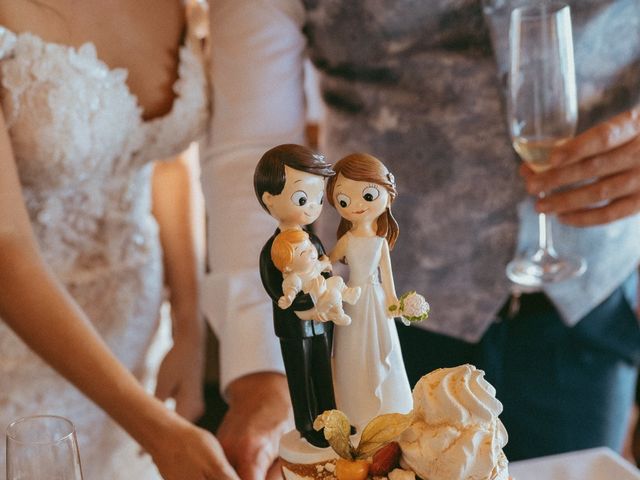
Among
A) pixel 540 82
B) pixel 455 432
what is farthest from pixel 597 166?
pixel 455 432

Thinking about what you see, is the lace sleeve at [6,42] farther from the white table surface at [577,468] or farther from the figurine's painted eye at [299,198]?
the white table surface at [577,468]

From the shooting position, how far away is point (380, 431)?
76cm

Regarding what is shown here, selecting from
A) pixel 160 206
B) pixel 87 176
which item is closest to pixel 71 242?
pixel 87 176

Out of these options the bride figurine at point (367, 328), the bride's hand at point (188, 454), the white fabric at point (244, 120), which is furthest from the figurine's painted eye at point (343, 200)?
the white fabric at point (244, 120)

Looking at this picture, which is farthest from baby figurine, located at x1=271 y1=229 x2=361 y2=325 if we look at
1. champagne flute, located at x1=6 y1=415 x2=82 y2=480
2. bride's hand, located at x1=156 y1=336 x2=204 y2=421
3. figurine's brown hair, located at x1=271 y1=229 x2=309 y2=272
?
bride's hand, located at x1=156 y1=336 x2=204 y2=421

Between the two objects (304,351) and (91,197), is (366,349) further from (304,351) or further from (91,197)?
(91,197)

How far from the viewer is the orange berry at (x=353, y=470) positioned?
0.76 m

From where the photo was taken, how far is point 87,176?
1.42m

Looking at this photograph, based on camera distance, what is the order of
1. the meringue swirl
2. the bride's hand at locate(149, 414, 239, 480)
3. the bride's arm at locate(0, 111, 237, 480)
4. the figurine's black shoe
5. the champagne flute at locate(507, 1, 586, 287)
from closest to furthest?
the meringue swirl < the figurine's black shoe < the bride's hand at locate(149, 414, 239, 480) < the bride's arm at locate(0, 111, 237, 480) < the champagne flute at locate(507, 1, 586, 287)

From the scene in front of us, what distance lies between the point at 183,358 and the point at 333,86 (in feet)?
1.93

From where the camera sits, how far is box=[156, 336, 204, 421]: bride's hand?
154cm

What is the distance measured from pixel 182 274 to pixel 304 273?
930 millimetres

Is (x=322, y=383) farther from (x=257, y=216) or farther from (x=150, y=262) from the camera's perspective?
(x=150, y=262)

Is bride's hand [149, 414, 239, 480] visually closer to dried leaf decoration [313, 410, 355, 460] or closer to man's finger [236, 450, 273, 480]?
man's finger [236, 450, 273, 480]
